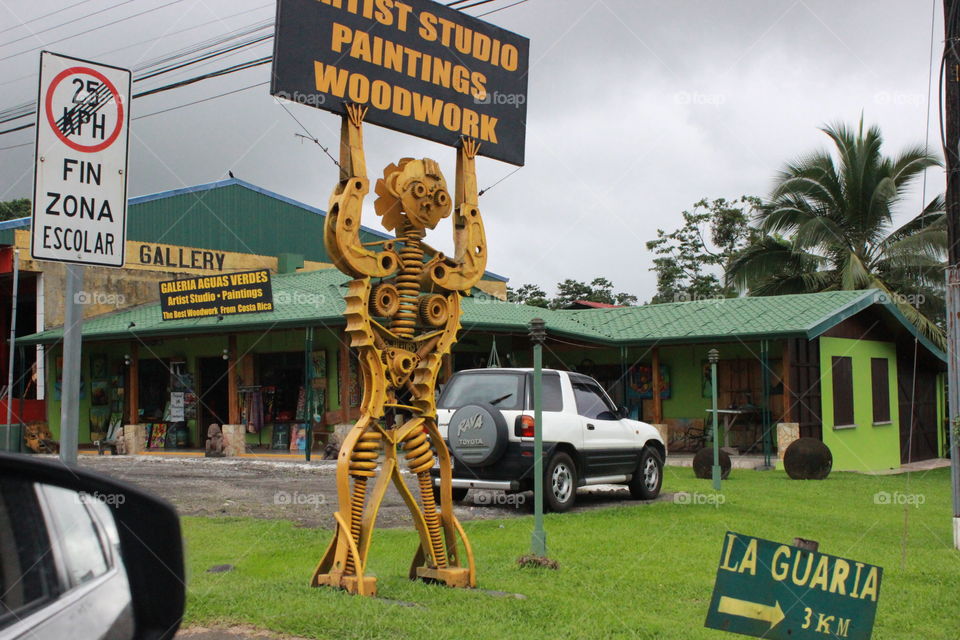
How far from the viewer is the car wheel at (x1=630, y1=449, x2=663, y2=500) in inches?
524

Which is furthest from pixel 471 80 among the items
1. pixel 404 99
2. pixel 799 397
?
pixel 799 397

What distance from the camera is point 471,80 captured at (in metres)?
7.75

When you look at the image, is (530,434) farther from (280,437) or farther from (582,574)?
(280,437)

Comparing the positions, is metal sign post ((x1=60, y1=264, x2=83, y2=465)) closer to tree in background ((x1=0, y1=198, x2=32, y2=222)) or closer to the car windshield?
the car windshield

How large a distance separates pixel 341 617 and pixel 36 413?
979 inches

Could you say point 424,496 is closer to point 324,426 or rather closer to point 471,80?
point 471,80

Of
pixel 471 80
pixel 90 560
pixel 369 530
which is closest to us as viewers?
pixel 90 560

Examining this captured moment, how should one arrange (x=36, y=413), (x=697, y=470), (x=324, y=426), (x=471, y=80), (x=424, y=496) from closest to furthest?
(x=424, y=496) → (x=471, y=80) → (x=697, y=470) → (x=324, y=426) → (x=36, y=413)

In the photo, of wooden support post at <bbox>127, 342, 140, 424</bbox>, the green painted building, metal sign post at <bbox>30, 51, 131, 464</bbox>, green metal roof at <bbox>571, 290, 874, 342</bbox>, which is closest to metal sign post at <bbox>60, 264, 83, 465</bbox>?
metal sign post at <bbox>30, 51, 131, 464</bbox>

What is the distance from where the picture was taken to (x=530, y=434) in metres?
11.4

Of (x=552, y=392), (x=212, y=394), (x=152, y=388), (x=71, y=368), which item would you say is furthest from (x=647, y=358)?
(x=71, y=368)

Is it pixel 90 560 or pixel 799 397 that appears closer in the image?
pixel 90 560

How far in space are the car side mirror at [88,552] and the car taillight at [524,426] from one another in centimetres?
968

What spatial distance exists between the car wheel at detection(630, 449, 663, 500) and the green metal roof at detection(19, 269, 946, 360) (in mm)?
8086
